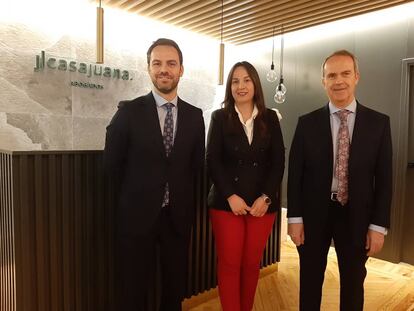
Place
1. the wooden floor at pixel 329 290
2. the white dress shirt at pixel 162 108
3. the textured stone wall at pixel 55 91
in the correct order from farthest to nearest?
the textured stone wall at pixel 55 91 → the wooden floor at pixel 329 290 → the white dress shirt at pixel 162 108

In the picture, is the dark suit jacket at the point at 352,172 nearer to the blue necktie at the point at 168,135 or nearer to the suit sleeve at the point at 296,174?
the suit sleeve at the point at 296,174

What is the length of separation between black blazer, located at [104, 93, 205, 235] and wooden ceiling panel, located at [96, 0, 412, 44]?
10.2 ft

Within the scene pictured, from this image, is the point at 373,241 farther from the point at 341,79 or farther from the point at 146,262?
the point at 146,262

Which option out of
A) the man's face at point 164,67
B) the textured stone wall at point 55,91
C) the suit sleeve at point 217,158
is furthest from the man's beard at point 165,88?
the textured stone wall at point 55,91

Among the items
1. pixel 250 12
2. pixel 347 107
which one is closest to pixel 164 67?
pixel 347 107

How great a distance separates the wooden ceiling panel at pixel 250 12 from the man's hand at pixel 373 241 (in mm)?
3233

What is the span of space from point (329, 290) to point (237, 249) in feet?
5.69

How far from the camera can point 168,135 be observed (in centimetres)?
184

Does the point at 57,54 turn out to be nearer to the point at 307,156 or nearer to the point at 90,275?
the point at 90,275

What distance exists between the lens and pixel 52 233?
75.0 inches

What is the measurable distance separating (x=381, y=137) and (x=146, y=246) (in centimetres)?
137

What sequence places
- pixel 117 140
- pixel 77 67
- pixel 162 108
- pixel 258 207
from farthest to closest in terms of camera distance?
pixel 77 67 < pixel 258 207 < pixel 162 108 < pixel 117 140

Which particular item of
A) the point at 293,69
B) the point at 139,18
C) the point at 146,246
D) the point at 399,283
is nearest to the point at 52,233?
the point at 146,246

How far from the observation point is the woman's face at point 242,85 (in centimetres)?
200
